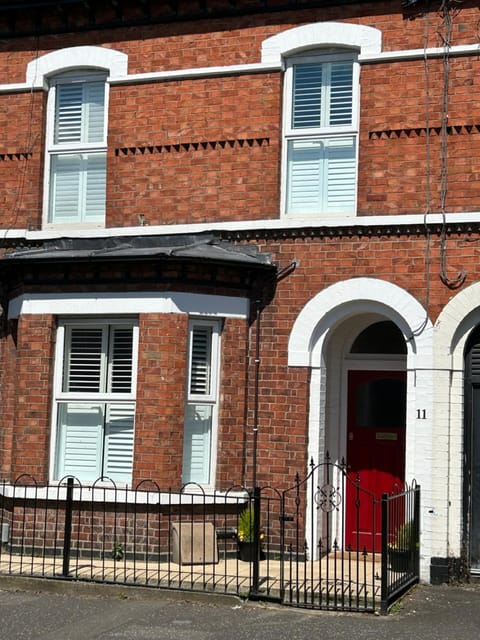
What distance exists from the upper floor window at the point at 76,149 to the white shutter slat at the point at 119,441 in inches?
103

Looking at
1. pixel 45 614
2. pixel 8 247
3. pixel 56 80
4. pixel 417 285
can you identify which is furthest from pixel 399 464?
pixel 56 80

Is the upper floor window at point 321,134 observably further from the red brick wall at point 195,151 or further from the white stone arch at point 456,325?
the white stone arch at point 456,325

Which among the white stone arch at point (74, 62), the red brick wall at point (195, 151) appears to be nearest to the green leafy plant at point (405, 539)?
the red brick wall at point (195, 151)

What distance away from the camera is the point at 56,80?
42.6 feet

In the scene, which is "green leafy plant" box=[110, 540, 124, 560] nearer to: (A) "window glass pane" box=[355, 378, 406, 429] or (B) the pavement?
(B) the pavement

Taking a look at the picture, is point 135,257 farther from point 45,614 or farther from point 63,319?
point 45,614

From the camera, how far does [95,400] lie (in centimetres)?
1183

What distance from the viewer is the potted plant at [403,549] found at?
34.4 feet

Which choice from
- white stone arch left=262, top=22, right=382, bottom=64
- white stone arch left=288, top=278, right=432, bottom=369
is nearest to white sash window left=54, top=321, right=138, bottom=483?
white stone arch left=288, top=278, right=432, bottom=369

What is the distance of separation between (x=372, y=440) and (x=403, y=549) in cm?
208

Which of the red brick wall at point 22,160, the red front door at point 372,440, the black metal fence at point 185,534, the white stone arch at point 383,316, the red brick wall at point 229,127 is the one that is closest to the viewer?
the black metal fence at point 185,534

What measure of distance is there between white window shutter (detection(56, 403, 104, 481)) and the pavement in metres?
1.88

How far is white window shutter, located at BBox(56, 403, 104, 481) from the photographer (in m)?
11.8

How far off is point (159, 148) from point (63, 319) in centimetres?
253
